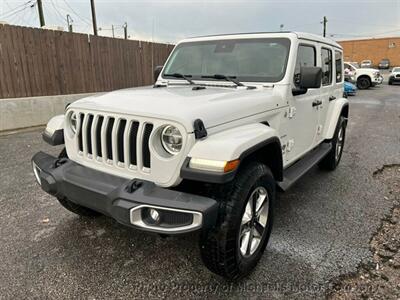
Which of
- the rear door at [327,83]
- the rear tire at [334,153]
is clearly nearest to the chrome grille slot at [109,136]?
the rear door at [327,83]

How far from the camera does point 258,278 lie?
2.56 metres

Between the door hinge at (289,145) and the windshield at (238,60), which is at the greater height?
the windshield at (238,60)

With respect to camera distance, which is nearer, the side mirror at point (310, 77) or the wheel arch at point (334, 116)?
the side mirror at point (310, 77)

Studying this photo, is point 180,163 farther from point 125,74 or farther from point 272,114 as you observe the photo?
point 125,74

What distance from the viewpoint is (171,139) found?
222 centimetres

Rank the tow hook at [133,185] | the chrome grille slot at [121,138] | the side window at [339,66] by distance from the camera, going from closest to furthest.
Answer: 1. the tow hook at [133,185]
2. the chrome grille slot at [121,138]
3. the side window at [339,66]

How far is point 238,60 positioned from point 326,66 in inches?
65.1

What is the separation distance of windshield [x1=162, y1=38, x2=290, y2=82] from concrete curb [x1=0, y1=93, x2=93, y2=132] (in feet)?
18.2

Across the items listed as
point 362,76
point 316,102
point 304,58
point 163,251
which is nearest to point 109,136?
point 163,251

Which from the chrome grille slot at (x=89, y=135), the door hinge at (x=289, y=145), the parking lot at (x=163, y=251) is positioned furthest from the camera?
the door hinge at (x=289, y=145)

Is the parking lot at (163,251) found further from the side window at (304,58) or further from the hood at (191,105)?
the side window at (304,58)

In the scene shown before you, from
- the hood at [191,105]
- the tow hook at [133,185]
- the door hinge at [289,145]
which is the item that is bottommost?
the door hinge at [289,145]

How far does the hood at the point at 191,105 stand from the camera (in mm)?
2195

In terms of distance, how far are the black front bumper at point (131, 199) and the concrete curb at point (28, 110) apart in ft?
20.7
